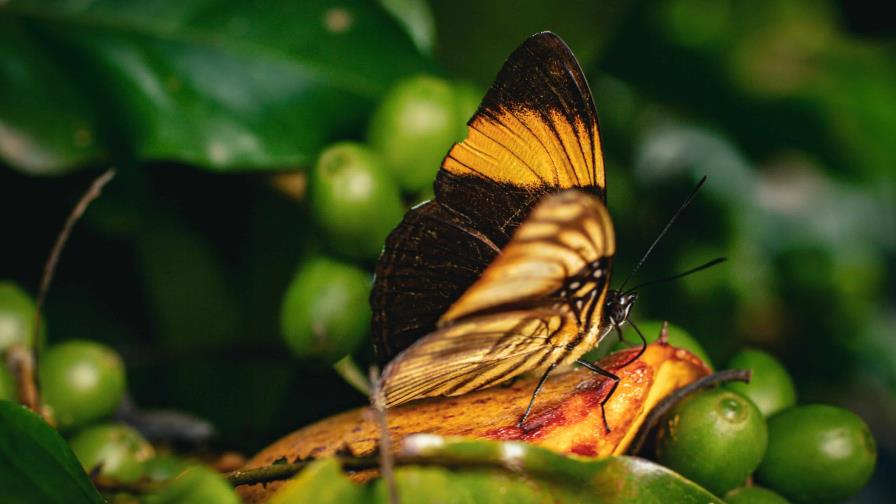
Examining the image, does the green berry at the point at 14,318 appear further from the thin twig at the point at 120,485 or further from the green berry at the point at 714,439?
the green berry at the point at 714,439

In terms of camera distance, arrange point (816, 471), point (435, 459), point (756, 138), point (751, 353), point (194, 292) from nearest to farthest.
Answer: point (435, 459)
point (816, 471)
point (751, 353)
point (194, 292)
point (756, 138)

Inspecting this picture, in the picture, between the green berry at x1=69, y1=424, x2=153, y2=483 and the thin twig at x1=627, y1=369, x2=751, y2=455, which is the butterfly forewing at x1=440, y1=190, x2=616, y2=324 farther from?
the green berry at x1=69, y1=424, x2=153, y2=483

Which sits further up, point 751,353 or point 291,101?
point 291,101

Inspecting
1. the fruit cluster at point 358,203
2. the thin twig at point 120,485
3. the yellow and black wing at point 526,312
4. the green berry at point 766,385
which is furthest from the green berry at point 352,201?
the green berry at point 766,385

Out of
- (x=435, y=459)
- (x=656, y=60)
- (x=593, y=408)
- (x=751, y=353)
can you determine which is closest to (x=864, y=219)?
(x=656, y=60)

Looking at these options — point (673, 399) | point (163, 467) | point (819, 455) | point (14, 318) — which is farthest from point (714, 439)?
point (14, 318)

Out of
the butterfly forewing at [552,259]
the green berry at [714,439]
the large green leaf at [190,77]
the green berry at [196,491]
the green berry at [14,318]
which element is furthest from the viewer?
the large green leaf at [190,77]

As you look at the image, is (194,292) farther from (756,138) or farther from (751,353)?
(756,138)
